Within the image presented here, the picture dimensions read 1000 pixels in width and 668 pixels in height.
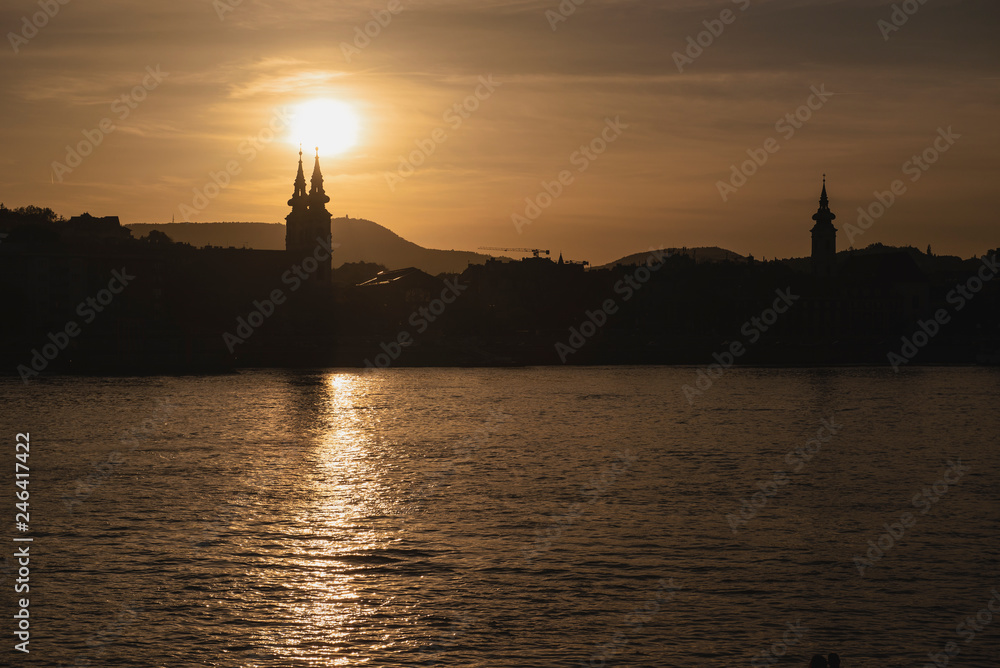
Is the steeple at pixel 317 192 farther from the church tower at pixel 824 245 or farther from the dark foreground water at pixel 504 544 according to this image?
the dark foreground water at pixel 504 544

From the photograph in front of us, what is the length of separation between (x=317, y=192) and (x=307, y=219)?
169 inches

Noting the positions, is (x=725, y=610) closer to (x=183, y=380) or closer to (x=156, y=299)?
(x=183, y=380)

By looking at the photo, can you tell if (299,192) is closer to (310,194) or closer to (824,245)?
(310,194)

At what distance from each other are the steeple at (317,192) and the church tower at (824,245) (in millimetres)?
79555

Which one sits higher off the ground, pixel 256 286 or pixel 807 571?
pixel 256 286

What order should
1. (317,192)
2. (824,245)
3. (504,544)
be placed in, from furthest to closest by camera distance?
(824,245)
(317,192)
(504,544)

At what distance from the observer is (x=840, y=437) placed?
183ft

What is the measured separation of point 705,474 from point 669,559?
51.6ft

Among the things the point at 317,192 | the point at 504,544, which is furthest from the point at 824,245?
the point at 504,544

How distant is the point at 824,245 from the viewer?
18925 centimetres

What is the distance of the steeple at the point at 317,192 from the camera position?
538 feet

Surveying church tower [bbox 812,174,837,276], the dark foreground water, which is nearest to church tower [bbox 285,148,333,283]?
church tower [bbox 812,174,837,276]

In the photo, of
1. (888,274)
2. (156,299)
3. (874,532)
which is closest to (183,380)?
A: (156,299)

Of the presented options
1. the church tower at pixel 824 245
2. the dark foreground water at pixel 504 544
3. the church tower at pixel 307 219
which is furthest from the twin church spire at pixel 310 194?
the dark foreground water at pixel 504 544
